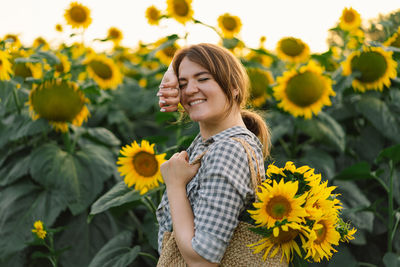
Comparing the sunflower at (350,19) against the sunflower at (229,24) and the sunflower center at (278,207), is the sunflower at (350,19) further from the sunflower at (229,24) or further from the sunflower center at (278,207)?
the sunflower center at (278,207)

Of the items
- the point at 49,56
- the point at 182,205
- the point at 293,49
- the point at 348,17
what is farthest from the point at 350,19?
the point at 182,205

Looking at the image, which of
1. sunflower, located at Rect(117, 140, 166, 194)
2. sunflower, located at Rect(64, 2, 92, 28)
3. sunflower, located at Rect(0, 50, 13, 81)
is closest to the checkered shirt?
sunflower, located at Rect(117, 140, 166, 194)

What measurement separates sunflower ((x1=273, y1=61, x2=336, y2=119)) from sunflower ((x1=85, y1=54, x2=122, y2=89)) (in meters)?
1.39

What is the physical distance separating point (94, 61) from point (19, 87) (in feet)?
2.94

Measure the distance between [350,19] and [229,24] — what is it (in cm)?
91

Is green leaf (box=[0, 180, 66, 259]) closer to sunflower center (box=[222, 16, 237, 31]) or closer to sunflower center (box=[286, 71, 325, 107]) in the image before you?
sunflower center (box=[286, 71, 325, 107])

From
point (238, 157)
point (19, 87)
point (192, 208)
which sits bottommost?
point (19, 87)

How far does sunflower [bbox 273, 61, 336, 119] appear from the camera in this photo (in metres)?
2.40

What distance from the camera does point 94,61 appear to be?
11.1ft

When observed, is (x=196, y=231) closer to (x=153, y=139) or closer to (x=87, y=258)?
(x=153, y=139)

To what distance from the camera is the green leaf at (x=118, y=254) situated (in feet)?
5.91

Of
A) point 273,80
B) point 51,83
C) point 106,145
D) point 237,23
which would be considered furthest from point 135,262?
point 237,23

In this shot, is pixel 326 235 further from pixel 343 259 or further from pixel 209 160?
pixel 343 259

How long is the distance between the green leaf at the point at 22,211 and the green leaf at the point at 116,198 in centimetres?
43
